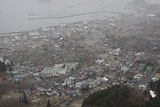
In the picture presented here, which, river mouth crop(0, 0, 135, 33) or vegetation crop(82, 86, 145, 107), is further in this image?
river mouth crop(0, 0, 135, 33)

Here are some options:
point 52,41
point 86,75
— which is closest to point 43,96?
point 86,75

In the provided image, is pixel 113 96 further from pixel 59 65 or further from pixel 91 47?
pixel 91 47

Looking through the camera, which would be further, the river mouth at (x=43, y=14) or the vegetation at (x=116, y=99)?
the river mouth at (x=43, y=14)

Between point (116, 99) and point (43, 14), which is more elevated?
point (43, 14)

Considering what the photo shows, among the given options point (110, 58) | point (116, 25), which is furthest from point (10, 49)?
point (116, 25)

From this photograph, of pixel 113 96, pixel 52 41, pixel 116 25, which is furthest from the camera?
pixel 116 25

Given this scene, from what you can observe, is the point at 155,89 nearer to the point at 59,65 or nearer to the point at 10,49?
the point at 59,65

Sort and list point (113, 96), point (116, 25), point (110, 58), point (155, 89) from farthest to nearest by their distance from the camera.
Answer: point (116, 25), point (110, 58), point (155, 89), point (113, 96)

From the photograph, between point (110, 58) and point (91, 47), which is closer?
point (110, 58)

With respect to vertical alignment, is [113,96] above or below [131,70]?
above

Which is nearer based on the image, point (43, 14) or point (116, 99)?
point (116, 99)
